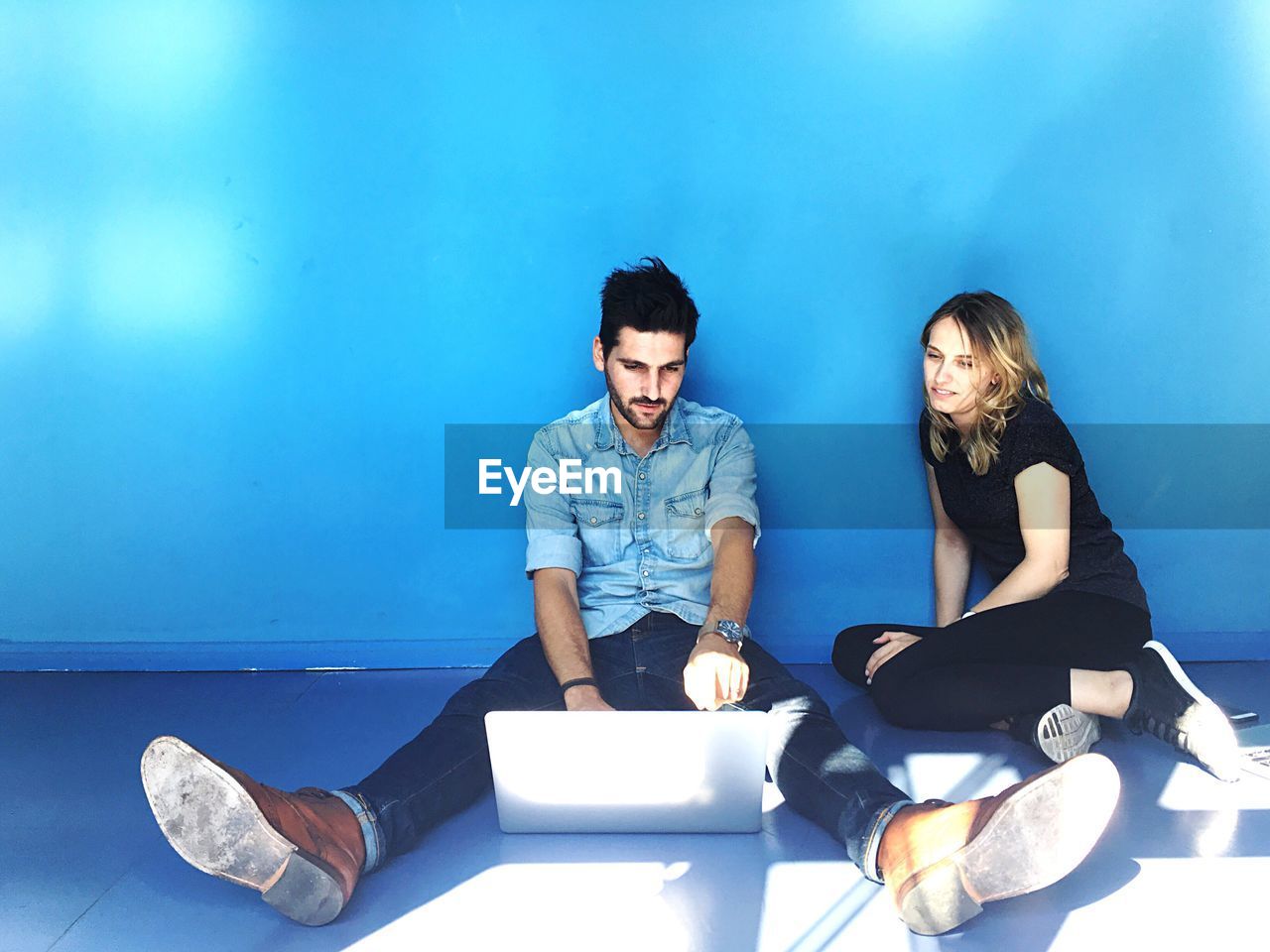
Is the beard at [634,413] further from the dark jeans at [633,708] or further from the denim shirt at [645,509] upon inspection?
the dark jeans at [633,708]

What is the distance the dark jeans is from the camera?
72.5 inches

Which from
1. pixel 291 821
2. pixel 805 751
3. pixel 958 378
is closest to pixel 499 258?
pixel 958 378

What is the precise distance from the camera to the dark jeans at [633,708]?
184 cm

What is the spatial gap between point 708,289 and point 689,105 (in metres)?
0.52

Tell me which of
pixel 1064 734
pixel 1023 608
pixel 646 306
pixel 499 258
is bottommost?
pixel 1064 734

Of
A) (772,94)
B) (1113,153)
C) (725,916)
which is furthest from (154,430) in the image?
(1113,153)

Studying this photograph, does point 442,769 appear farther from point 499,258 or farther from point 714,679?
point 499,258

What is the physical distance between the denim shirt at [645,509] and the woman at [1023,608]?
55 cm

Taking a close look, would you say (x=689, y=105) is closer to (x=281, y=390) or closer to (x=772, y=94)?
(x=772, y=94)

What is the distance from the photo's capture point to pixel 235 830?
1.58m

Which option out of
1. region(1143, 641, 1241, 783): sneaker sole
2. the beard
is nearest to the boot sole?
the beard

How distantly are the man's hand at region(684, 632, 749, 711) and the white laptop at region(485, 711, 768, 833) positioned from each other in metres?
0.18

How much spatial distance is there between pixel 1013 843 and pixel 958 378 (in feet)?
4.59

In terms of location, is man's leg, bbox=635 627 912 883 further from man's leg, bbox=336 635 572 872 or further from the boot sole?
the boot sole
